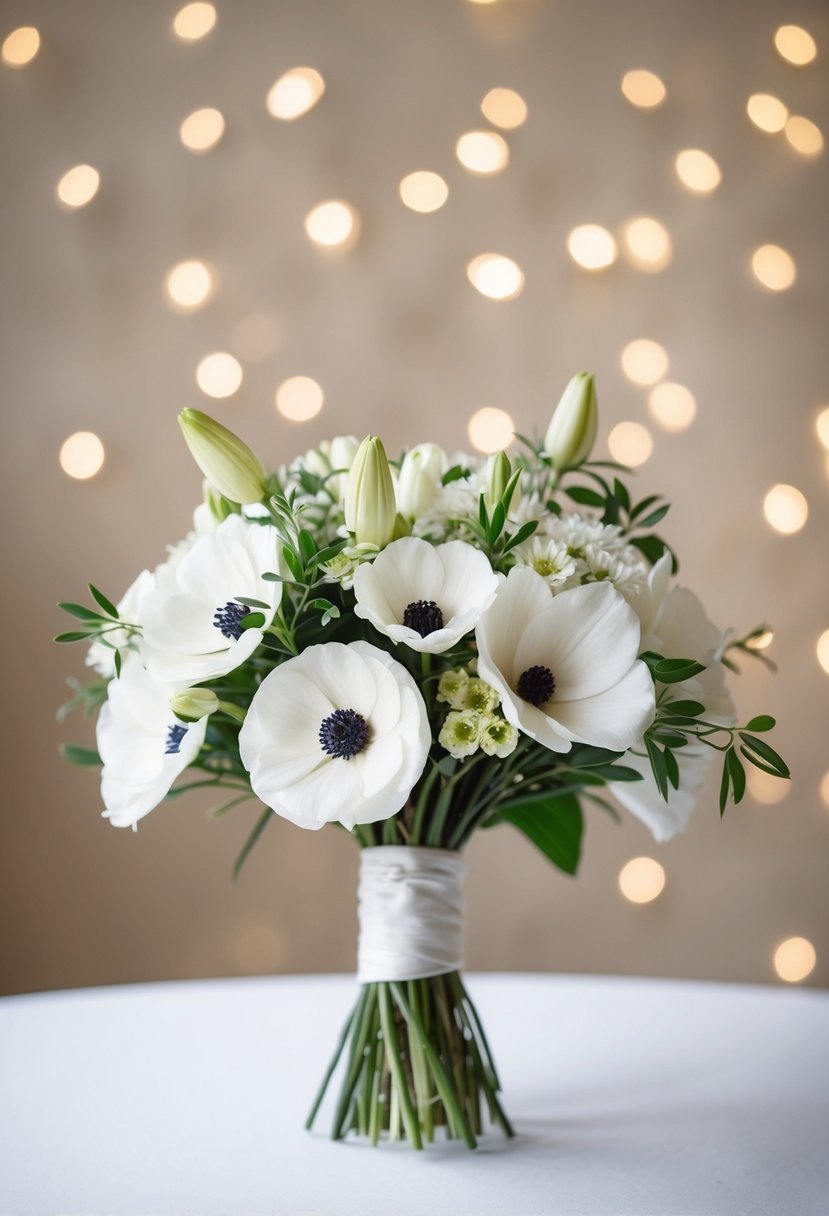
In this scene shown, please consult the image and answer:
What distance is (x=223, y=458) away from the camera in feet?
2.20

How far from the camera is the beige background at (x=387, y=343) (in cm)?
156

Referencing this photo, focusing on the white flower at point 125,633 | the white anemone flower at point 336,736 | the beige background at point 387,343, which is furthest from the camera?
the beige background at point 387,343

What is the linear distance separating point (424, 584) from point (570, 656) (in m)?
0.10

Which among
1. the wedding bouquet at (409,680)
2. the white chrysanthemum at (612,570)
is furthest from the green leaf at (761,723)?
the white chrysanthemum at (612,570)

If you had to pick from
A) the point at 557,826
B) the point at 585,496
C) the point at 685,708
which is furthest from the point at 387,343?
the point at 685,708

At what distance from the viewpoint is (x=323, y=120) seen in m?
1.64

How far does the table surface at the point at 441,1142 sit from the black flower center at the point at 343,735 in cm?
26

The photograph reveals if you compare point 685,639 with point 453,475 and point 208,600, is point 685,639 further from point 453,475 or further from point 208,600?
point 208,600

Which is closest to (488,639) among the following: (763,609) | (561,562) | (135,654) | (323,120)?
(561,562)

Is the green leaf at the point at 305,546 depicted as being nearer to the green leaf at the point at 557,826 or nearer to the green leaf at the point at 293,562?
the green leaf at the point at 293,562

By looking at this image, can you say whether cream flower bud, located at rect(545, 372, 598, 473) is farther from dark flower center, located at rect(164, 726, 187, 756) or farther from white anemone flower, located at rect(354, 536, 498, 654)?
dark flower center, located at rect(164, 726, 187, 756)

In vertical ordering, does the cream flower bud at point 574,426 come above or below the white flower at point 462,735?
above

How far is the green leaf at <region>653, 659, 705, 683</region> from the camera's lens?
0.60 metres

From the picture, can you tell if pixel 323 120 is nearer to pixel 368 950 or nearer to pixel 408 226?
pixel 408 226
